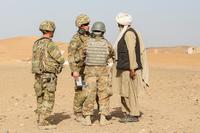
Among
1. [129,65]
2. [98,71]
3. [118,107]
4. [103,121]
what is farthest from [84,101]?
[118,107]

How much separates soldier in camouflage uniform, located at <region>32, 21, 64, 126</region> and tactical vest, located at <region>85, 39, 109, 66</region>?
55 cm

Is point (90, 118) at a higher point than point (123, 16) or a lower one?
lower

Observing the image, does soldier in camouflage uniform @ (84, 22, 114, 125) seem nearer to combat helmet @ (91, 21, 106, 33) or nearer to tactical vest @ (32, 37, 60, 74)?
combat helmet @ (91, 21, 106, 33)

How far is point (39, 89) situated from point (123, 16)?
2027 mm

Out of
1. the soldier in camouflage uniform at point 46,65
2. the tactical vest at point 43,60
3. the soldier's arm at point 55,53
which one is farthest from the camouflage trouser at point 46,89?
the soldier's arm at point 55,53

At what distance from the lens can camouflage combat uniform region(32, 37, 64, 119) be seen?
9.32 m

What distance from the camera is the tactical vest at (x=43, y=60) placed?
9336 mm

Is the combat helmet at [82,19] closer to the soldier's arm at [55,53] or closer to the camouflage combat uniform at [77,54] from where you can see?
the camouflage combat uniform at [77,54]

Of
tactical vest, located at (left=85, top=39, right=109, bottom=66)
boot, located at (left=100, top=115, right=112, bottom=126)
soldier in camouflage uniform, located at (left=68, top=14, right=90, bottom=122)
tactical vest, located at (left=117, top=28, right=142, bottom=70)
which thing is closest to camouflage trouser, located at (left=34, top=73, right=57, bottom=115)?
soldier in camouflage uniform, located at (left=68, top=14, right=90, bottom=122)

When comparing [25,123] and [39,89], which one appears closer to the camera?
[39,89]

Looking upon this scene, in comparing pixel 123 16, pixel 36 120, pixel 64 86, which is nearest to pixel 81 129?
pixel 36 120

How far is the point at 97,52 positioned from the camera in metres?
Answer: 9.56

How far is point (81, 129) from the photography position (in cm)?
934

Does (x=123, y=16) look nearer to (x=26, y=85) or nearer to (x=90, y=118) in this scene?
(x=90, y=118)
